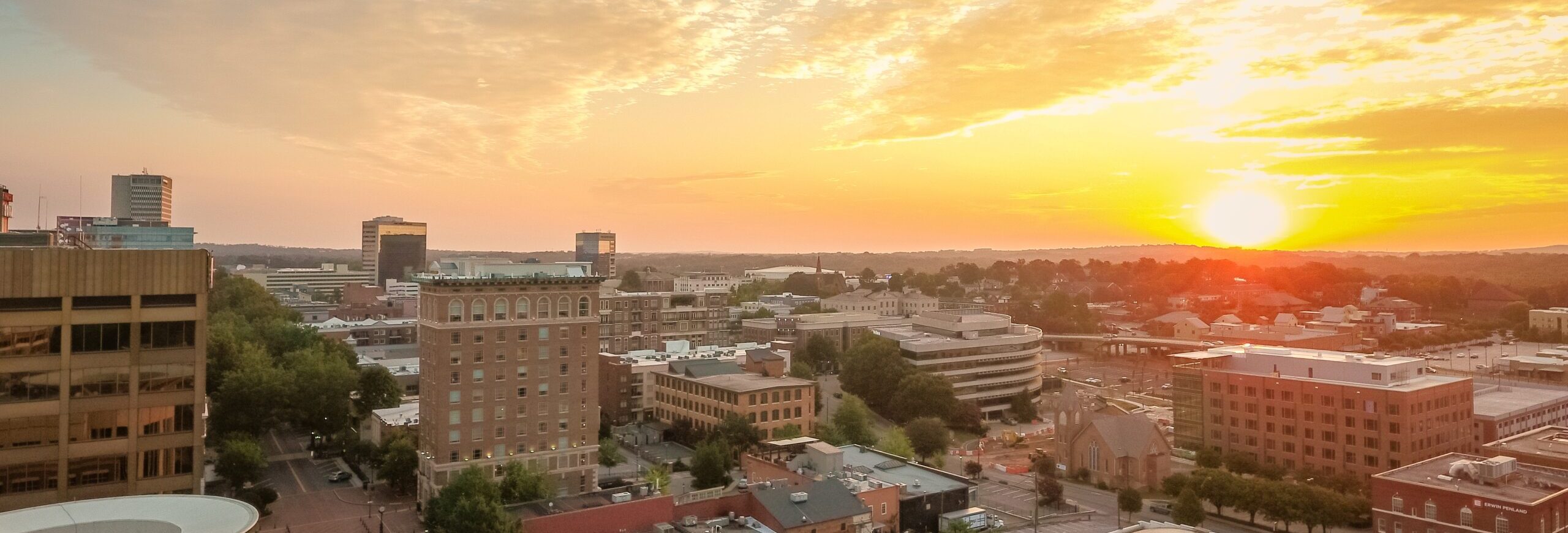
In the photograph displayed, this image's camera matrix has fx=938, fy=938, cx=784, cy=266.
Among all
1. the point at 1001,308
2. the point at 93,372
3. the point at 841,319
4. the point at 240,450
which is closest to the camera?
the point at 93,372

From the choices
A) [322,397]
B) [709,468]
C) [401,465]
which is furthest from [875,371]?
[322,397]

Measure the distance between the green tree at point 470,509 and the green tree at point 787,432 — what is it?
77.0ft

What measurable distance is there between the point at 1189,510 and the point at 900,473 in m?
15.8

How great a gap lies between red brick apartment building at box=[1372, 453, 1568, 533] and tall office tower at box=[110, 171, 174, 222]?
667 feet

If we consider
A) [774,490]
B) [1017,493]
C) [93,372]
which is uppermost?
[93,372]

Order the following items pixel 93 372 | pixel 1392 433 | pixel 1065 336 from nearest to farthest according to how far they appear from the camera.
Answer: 1. pixel 93 372
2. pixel 1392 433
3. pixel 1065 336

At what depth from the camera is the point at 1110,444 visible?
63094 mm

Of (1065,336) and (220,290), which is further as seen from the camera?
(1065,336)

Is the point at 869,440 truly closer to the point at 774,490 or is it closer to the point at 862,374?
the point at 862,374

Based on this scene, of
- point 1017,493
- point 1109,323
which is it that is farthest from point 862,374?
point 1109,323

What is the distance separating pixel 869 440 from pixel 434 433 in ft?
103

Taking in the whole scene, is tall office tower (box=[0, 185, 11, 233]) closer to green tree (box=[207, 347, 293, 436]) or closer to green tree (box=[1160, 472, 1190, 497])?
green tree (box=[207, 347, 293, 436])

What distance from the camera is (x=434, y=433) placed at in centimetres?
5338

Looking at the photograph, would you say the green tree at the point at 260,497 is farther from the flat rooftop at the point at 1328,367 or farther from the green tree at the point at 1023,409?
the green tree at the point at 1023,409
